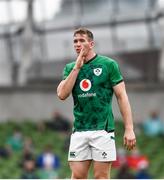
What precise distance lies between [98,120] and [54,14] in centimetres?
1531

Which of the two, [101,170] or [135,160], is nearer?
[101,170]

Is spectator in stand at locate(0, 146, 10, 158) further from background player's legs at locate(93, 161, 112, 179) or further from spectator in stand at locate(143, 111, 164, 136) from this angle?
background player's legs at locate(93, 161, 112, 179)

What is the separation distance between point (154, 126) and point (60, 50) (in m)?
3.81

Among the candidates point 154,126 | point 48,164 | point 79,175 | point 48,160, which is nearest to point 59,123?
point 154,126

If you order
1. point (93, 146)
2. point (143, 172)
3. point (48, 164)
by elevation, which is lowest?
point (143, 172)

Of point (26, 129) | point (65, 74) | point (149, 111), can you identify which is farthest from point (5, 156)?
point (65, 74)

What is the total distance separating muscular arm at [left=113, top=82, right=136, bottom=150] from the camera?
8.23 meters

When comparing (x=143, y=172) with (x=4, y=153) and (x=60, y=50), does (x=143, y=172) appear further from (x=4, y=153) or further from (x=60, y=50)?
(x=60, y=50)

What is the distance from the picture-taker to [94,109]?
8484 mm

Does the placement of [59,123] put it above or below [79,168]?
below

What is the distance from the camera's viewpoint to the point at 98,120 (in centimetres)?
851

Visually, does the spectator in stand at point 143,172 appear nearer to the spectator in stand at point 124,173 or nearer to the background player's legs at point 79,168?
the spectator in stand at point 124,173

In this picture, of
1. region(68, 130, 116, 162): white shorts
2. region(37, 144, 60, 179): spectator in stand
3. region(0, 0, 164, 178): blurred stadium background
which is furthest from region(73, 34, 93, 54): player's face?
region(0, 0, 164, 178): blurred stadium background

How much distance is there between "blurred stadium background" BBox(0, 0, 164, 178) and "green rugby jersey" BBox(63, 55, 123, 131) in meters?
13.2
